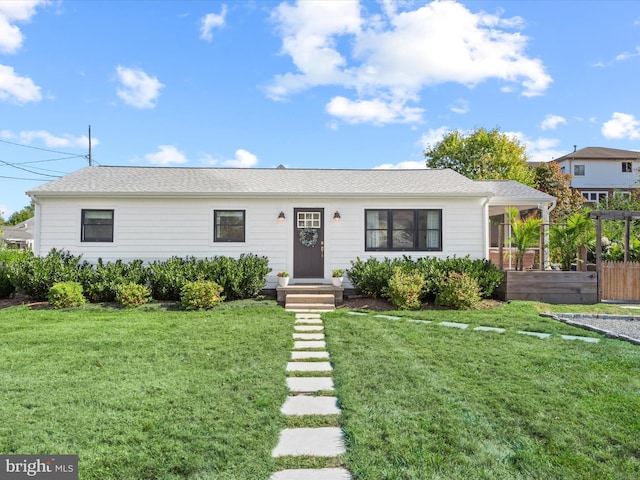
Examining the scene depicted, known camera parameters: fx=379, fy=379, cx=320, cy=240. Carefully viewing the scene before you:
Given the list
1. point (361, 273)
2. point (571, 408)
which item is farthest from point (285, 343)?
point (361, 273)

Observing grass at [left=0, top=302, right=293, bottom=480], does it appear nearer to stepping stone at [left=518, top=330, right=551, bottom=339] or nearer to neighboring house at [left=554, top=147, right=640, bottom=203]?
stepping stone at [left=518, top=330, right=551, bottom=339]

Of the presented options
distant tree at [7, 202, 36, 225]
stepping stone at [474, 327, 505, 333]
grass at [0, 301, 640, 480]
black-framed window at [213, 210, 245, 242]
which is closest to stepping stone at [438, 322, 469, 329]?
stepping stone at [474, 327, 505, 333]

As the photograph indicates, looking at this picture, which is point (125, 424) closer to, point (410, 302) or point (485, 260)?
point (410, 302)

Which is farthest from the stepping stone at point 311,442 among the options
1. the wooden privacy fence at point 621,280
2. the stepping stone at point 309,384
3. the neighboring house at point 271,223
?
the wooden privacy fence at point 621,280

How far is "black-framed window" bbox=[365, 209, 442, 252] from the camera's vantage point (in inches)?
420

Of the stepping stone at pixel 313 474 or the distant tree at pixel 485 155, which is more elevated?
the distant tree at pixel 485 155

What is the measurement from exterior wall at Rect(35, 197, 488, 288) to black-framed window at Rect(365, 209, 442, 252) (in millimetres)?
188

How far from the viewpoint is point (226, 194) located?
1029 cm

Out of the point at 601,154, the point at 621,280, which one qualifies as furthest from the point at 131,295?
the point at 601,154

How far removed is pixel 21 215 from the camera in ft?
187

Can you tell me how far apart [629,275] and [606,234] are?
5832mm

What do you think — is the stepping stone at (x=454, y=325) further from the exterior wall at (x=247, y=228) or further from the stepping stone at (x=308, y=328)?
the exterior wall at (x=247, y=228)

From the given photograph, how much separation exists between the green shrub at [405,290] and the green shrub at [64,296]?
7240mm

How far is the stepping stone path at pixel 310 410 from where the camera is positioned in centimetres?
241
